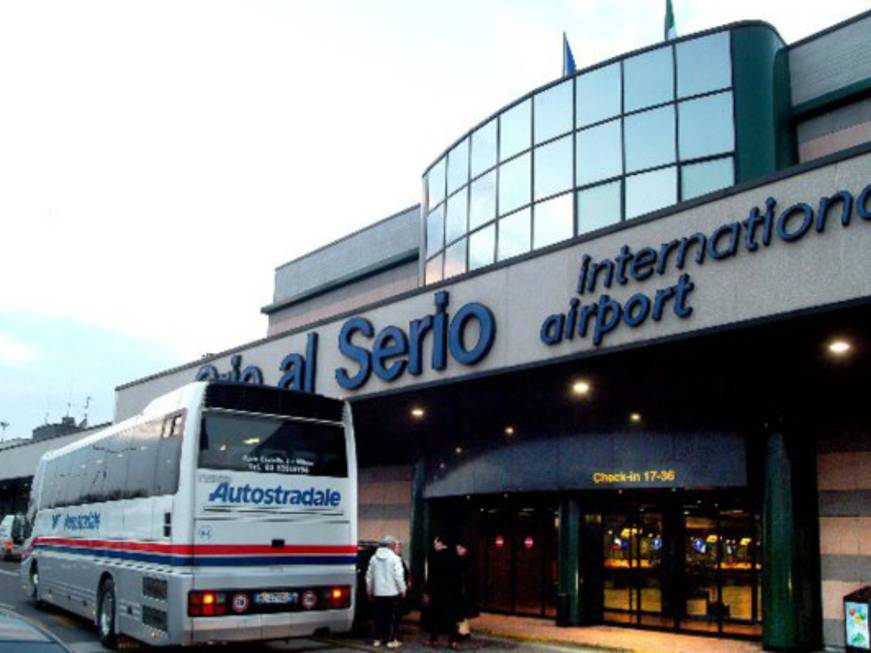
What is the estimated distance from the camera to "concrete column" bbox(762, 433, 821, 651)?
14031 mm

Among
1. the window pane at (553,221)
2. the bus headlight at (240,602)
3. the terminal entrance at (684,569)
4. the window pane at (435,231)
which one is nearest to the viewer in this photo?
the bus headlight at (240,602)

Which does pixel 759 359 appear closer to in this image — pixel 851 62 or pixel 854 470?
pixel 854 470

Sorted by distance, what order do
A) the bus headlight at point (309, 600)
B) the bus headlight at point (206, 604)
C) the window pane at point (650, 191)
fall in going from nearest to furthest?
the bus headlight at point (206, 604), the bus headlight at point (309, 600), the window pane at point (650, 191)

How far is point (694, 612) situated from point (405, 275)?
13890 millimetres

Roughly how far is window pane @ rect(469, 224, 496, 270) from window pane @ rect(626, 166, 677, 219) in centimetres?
354

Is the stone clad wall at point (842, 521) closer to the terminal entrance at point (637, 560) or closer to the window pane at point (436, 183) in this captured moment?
the terminal entrance at point (637, 560)

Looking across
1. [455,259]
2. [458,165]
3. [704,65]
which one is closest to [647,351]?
[704,65]

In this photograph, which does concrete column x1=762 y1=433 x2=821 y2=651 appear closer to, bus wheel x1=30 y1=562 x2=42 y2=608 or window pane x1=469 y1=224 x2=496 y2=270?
window pane x1=469 y1=224 x2=496 y2=270

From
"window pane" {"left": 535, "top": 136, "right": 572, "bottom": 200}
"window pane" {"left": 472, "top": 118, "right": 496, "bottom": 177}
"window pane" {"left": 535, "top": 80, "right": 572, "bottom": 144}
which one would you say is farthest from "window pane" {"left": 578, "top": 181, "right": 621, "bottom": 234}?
"window pane" {"left": 472, "top": 118, "right": 496, "bottom": 177}

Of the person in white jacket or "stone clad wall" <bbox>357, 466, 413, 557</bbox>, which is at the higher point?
"stone clad wall" <bbox>357, 466, 413, 557</bbox>

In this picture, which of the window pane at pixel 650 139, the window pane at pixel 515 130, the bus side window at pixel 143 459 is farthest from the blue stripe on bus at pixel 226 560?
the window pane at pixel 515 130

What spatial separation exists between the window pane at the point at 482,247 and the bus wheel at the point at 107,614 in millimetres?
10359

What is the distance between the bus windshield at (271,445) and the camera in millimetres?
11938

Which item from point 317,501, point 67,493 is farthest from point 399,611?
point 67,493
